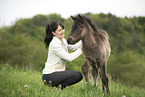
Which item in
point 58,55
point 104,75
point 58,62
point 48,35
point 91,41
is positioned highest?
point 48,35

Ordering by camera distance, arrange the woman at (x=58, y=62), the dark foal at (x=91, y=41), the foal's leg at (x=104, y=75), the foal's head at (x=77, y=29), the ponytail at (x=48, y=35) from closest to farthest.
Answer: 1. the foal's head at (x=77, y=29)
2. the dark foal at (x=91, y=41)
3. the woman at (x=58, y=62)
4. the foal's leg at (x=104, y=75)
5. the ponytail at (x=48, y=35)

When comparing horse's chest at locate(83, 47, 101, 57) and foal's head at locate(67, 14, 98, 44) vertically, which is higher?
foal's head at locate(67, 14, 98, 44)

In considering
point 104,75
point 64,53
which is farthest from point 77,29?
point 104,75

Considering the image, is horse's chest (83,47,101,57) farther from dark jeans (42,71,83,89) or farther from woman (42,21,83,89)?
dark jeans (42,71,83,89)

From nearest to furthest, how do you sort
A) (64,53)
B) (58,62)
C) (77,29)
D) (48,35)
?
(77,29) → (64,53) → (58,62) → (48,35)

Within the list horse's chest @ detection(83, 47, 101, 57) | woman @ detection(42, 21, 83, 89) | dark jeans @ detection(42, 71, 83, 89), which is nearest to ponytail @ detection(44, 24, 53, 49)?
woman @ detection(42, 21, 83, 89)

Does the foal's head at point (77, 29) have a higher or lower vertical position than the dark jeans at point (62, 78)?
higher

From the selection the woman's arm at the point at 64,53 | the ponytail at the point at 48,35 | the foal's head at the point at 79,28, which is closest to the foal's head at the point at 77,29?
the foal's head at the point at 79,28

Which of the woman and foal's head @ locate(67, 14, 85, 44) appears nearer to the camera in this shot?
foal's head @ locate(67, 14, 85, 44)

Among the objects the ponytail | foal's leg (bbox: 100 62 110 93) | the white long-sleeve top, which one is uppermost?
the ponytail

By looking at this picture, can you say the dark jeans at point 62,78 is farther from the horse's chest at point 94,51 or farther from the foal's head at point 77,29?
the foal's head at point 77,29

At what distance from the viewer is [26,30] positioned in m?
34.5

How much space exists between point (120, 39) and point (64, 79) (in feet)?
114

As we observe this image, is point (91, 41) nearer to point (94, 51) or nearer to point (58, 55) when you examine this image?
point (94, 51)
